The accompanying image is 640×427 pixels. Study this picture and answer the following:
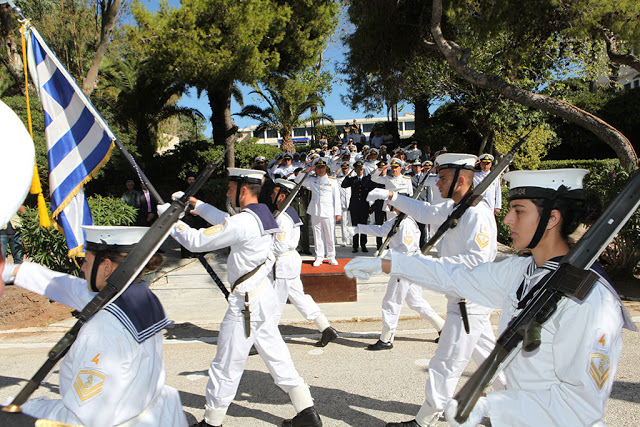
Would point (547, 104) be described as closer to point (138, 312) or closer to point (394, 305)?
point (394, 305)

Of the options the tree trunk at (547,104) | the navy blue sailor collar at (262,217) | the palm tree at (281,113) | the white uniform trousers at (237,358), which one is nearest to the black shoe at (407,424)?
the white uniform trousers at (237,358)

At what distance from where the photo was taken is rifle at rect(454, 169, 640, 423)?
1.81m

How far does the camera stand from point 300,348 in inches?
228

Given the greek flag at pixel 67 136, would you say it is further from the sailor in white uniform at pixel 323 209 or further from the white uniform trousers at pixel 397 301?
the sailor in white uniform at pixel 323 209

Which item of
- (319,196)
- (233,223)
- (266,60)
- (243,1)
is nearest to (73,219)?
(233,223)

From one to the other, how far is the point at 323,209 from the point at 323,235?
1.72 ft

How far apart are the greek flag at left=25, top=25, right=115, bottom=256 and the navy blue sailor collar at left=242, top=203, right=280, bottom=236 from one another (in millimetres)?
1270

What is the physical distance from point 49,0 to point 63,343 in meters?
23.8

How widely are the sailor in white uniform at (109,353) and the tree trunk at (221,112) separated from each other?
13688 mm

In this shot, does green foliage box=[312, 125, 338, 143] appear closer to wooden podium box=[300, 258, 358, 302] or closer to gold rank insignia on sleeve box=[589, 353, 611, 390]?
wooden podium box=[300, 258, 358, 302]

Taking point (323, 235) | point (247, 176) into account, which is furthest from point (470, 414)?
point (323, 235)

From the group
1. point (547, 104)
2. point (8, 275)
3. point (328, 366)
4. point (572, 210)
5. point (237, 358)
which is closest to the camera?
point (572, 210)

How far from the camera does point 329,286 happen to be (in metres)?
7.42

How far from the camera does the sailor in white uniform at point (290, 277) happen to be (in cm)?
585
